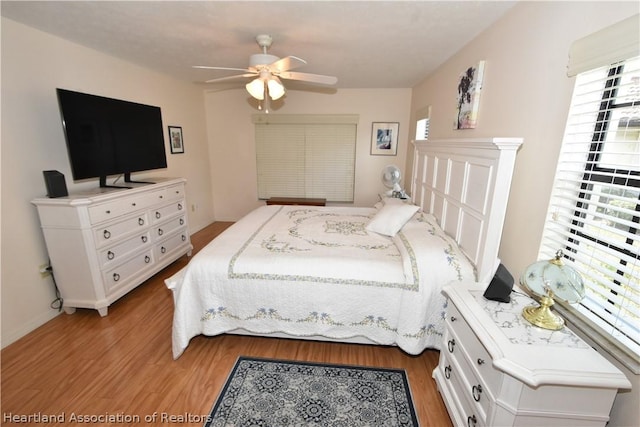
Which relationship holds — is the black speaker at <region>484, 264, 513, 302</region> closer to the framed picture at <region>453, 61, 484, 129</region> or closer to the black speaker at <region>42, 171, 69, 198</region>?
the framed picture at <region>453, 61, 484, 129</region>

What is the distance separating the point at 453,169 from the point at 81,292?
3337 mm

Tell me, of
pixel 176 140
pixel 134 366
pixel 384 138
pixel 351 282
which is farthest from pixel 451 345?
pixel 176 140

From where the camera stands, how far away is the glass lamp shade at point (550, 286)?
1.17 meters

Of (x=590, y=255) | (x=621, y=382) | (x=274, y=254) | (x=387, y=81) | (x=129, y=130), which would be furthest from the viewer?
(x=387, y=81)

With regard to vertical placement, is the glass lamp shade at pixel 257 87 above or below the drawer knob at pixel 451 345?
above

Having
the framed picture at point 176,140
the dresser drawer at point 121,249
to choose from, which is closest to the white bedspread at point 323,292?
the dresser drawer at point 121,249

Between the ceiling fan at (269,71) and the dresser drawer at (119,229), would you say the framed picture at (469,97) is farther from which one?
the dresser drawer at (119,229)

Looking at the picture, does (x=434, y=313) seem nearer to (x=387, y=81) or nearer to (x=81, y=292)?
(x=81, y=292)

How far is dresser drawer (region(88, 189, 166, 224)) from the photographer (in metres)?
2.29

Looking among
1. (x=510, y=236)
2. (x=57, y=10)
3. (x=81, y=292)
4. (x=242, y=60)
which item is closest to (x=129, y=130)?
(x=57, y=10)

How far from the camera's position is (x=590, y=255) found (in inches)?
51.3

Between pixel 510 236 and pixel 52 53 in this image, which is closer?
pixel 510 236

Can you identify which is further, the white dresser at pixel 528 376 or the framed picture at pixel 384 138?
the framed picture at pixel 384 138

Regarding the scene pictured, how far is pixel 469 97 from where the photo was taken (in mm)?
2344
